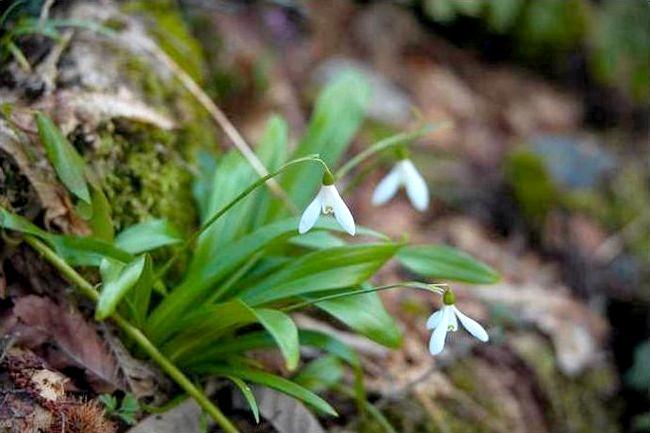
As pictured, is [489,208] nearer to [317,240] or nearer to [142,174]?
[317,240]

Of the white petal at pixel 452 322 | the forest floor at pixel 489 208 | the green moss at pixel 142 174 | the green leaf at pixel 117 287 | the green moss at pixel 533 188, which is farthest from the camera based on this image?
the green moss at pixel 533 188

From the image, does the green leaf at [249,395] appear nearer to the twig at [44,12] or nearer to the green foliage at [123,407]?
the green foliage at [123,407]

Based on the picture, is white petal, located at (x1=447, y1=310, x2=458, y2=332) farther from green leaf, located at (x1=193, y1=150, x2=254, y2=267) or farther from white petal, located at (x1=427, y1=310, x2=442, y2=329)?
green leaf, located at (x1=193, y1=150, x2=254, y2=267)

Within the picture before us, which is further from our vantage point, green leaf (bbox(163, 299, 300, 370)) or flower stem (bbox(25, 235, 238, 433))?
flower stem (bbox(25, 235, 238, 433))

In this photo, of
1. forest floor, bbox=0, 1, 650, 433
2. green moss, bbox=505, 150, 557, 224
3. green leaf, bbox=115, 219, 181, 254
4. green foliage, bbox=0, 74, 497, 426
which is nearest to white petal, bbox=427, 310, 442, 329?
green foliage, bbox=0, 74, 497, 426

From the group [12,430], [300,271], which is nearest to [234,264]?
[300,271]

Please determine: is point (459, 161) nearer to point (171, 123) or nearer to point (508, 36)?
point (508, 36)

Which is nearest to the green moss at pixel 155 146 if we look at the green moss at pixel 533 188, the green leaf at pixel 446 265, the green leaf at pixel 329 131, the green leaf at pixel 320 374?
the green leaf at pixel 329 131

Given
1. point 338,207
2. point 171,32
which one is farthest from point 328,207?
point 171,32
